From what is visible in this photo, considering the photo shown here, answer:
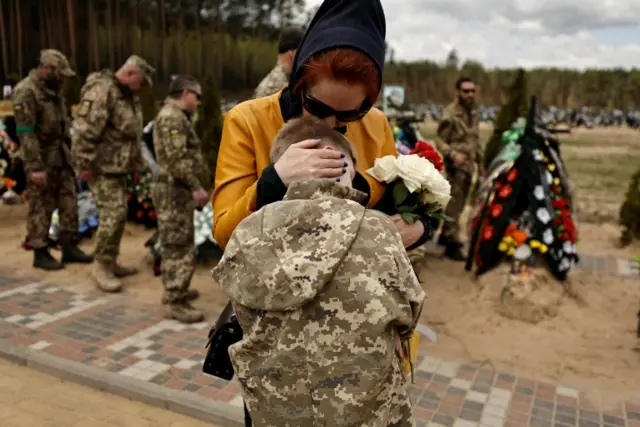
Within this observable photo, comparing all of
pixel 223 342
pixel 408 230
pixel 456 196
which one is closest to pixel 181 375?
pixel 223 342

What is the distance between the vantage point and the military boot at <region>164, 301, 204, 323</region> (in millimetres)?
5164

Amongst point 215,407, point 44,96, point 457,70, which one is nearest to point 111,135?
point 44,96

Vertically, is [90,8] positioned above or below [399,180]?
above

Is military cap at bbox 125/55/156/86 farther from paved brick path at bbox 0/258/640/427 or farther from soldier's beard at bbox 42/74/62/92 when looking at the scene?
paved brick path at bbox 0/258/640/427

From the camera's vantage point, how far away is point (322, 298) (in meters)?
1.49

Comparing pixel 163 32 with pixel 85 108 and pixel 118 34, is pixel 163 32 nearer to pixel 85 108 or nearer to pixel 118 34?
pixel 118 34

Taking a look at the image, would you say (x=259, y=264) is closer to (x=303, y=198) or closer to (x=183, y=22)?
(x=303, y=198)

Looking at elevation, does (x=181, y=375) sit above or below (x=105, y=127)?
below

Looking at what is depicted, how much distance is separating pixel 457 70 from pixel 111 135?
43.7m

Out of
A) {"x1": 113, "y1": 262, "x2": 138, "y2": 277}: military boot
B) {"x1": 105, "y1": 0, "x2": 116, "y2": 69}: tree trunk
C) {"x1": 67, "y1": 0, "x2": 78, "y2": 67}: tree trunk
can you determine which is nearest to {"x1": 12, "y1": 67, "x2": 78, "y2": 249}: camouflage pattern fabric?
{"x1": 113, "y1": 262, "x2": 138, "y2": 277}: military boot

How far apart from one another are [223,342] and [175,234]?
10.7ft

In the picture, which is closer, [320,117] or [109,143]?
[320,117]

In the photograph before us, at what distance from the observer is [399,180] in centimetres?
187

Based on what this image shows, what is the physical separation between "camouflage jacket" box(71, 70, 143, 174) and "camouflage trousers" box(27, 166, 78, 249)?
4.18 feet
